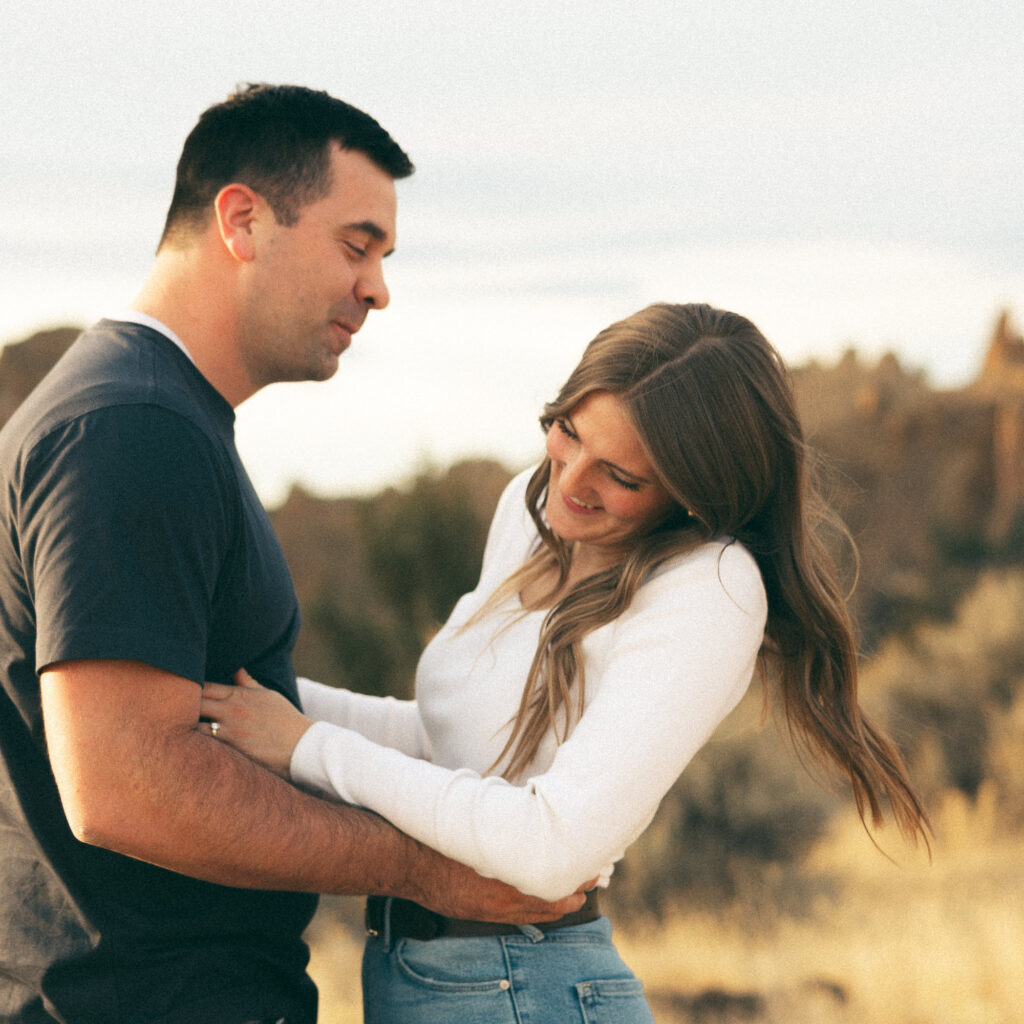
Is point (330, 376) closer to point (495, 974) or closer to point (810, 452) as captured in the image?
point (810, 452)

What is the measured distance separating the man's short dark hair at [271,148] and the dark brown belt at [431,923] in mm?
1380

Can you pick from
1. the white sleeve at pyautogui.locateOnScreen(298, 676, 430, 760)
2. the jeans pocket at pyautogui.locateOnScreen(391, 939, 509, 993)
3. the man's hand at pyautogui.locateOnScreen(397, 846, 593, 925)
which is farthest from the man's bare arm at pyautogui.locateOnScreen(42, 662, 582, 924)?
the white sleeve at pyautogui.locateOnScreen(298, 676, 430, 760)

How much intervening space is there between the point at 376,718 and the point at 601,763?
3.23 feet

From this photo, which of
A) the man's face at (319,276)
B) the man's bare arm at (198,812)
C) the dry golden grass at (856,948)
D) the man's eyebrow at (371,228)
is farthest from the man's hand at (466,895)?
the dry golden grass at (856,948)

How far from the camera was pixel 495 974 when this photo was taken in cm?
217

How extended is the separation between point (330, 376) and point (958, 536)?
22.0 meters

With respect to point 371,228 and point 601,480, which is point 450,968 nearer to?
point 601,480

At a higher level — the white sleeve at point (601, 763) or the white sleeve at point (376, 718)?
the white sleeve at point (601, 763)

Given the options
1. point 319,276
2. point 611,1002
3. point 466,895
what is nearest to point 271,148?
point 319,276

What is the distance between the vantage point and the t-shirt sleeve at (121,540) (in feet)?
5.81

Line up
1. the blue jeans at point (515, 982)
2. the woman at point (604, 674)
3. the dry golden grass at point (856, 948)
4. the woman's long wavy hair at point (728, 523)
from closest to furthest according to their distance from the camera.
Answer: the woman at point (604, 674) < the blue jeans at point (515, 982) < the woman's long wavy hair at point (728, 523) < the dry golden grass at point (856, 948)

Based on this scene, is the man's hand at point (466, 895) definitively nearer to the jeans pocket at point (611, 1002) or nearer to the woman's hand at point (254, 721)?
the jeans pocket at point (611, 1002)

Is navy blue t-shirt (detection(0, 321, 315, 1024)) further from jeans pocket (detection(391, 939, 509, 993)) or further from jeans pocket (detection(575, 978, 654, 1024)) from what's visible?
jeans pocket (detection(575, 978, 654, 1024))

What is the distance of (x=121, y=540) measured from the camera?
178 centimetres
